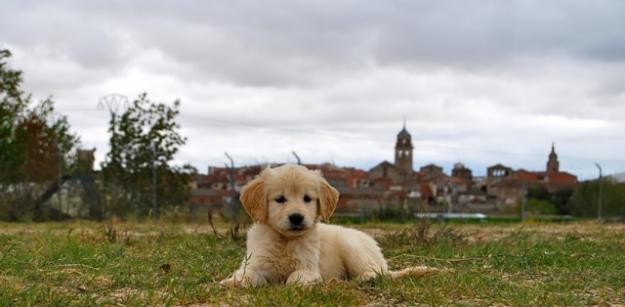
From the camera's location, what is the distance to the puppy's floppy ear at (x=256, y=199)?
18.9 feet

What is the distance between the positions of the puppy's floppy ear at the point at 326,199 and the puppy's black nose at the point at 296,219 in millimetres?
271

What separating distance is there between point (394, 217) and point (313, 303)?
45.1 ft

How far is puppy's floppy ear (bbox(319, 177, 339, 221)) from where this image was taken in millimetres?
5812

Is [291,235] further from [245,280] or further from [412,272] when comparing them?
[412,272]

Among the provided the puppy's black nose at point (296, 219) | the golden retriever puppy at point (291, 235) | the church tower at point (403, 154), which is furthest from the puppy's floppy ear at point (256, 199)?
the church tower at point (403, 154)

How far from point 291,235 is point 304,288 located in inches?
24.2

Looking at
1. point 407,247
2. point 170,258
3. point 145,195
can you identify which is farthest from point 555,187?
point 170,258

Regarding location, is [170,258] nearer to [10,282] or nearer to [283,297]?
[10,282]

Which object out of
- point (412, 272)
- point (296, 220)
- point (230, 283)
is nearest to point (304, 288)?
point (296, 220)

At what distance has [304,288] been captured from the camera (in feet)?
17.1

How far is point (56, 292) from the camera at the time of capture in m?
4.95

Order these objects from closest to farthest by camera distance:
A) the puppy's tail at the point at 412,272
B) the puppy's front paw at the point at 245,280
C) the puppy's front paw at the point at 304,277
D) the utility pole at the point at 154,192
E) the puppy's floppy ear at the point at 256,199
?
1. the puppy's front paw at the point at 304,277
2. the puppy's front paw at the point at 245,280
3. the puppy's floppy ear at the point at 256,199
4. the puppy's tail at the point at 412,272
5. the utility pole at the point at 154,192

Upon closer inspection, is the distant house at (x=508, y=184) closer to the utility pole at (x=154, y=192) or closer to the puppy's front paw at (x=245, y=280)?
the utility pole at (x=154, y=192)

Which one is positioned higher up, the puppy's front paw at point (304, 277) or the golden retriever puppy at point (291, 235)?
the golden retriever puppy at point (291, 235)
